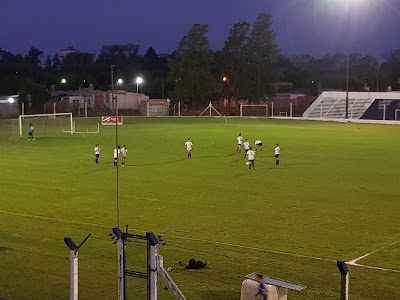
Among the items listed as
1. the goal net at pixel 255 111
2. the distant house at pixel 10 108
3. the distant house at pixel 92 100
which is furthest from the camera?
the distant house at pixel 92 100

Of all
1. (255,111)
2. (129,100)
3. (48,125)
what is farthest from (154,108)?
(48,125)

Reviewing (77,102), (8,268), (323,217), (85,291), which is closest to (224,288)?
(85,291)

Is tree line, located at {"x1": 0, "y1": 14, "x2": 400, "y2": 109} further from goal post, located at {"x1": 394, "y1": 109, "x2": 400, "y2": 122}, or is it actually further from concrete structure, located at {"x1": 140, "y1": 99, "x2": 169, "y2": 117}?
goal post, located at {"x1": 394, "y1": 109, "x2": 400, "y2": 122}

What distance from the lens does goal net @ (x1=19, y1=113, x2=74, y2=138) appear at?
5879 centimetres

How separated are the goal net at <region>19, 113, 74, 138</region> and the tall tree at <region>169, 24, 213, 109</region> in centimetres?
2633

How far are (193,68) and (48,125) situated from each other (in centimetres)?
4081

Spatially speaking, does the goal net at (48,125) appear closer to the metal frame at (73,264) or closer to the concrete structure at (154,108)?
the concrete structure at (154,108)

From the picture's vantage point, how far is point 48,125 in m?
70.4

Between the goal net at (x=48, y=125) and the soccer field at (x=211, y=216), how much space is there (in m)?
14.2

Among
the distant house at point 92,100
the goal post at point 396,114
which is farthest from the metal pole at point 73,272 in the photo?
the distant house at point 92,100

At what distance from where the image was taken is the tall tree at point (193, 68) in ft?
346

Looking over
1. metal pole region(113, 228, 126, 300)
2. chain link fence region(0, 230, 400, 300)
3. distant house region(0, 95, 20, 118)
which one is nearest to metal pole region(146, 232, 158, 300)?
metal pole region(113, 228, 126, 300)

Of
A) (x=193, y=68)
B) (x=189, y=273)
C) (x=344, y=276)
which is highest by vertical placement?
(x=193, y=68)

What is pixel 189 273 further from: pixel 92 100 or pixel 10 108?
pixel 92 100
